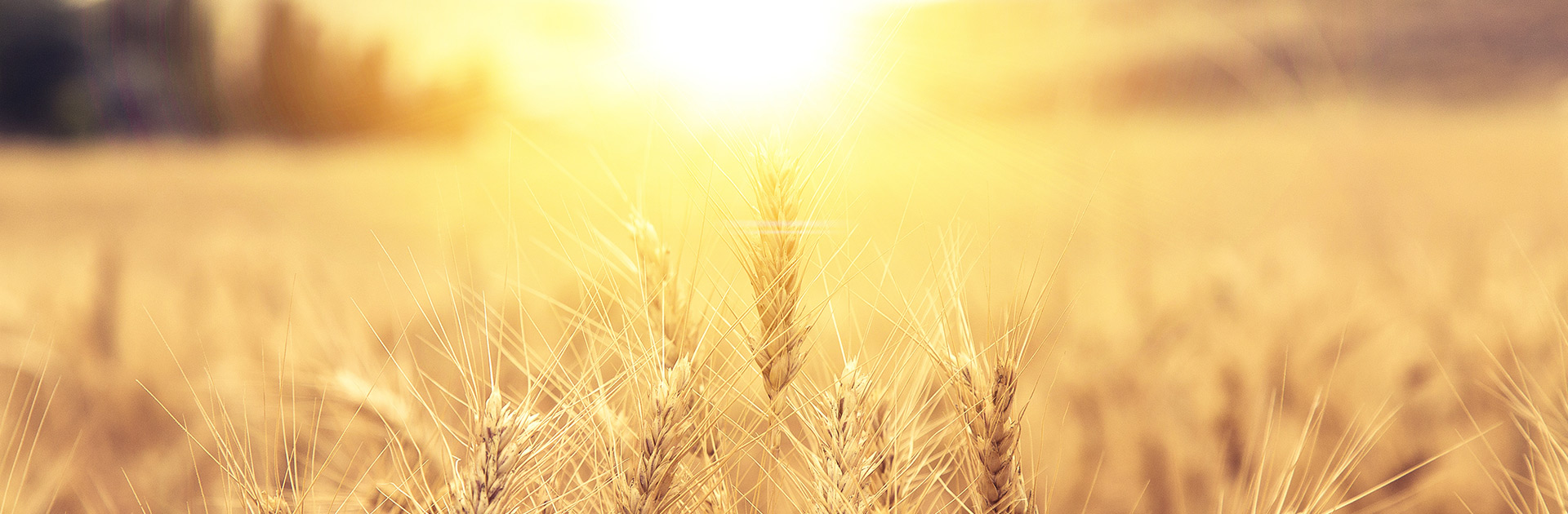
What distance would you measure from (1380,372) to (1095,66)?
1.02 metres

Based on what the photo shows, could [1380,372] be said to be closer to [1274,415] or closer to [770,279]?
[1274,415]

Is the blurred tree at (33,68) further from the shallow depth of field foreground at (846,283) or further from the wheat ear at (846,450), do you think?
the wheat ear at (846,450)

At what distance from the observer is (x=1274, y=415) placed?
0.73 meters

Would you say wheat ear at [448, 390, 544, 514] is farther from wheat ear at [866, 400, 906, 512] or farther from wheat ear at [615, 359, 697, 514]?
wheat ear at [866, 400, 906, 512]

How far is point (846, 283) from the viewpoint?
15.6 inches

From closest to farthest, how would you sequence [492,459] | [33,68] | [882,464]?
[492,459] → [882,464] → [33,68]

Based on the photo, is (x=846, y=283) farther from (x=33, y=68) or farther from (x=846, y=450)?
(x=33, y=68)

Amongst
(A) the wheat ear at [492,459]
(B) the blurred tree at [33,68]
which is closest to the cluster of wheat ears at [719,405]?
(A) the wheat ear at [492,459]

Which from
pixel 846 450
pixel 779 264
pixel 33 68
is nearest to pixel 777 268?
pixel 779 264

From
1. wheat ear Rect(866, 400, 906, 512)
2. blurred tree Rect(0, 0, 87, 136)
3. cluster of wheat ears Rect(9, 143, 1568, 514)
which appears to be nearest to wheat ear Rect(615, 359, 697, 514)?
cluster of wheat ears Rect(9, 143, 1568, 514)

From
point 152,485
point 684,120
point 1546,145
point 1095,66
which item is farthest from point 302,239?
point 1546,145

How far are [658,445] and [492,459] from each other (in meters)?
0.08

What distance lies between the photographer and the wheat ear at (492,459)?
Answer: 313 mm

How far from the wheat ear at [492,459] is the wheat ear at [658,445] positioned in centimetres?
5
